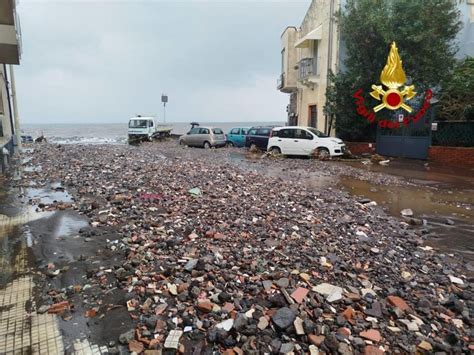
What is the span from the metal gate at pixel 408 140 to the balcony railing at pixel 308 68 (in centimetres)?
646

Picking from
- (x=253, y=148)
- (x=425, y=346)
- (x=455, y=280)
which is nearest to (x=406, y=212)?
(x=455, y=280)

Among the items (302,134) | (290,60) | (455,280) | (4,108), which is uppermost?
(290,60)

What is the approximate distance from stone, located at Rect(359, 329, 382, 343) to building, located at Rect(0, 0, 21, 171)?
Answer: 32.7 feet

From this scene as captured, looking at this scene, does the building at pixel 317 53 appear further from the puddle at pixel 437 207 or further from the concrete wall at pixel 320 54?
the puddle at pixel 437 207

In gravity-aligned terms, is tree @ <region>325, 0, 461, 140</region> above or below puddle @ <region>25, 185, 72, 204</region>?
above

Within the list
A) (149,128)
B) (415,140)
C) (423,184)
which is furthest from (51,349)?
(149,128)

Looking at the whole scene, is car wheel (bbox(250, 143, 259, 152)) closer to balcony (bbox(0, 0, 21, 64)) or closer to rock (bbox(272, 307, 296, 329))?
balcony (bbox(0, 0, 21, 64))

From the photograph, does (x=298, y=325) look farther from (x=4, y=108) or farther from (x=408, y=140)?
(x=4, y=108)

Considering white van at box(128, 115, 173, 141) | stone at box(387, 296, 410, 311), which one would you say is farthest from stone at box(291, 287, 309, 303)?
white van at box(128, 115, 173, 141)

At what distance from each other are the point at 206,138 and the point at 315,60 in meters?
8.84

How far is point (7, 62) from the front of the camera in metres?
11.9

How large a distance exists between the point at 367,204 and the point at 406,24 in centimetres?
1077

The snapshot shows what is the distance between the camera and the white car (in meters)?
15.5

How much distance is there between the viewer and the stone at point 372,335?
2727 millimetres
